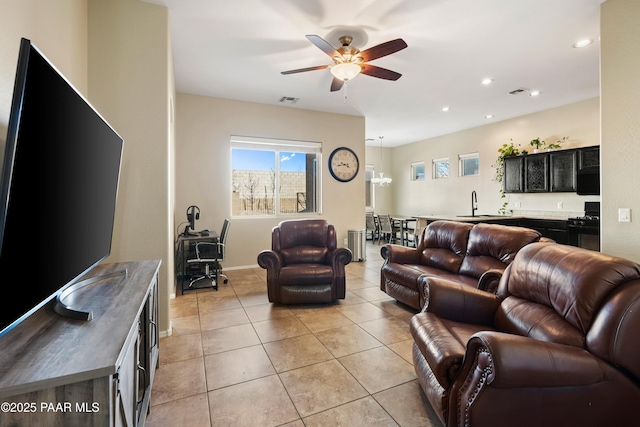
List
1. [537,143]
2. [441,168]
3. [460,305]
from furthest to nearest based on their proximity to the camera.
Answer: [441,168]
[537,143]
[460,305]

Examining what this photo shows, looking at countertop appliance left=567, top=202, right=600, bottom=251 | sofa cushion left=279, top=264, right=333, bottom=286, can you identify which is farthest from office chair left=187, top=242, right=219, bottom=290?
countertop appliance left=567, top=202, right=600, bottom=251

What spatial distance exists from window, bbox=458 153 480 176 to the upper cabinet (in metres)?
1.03

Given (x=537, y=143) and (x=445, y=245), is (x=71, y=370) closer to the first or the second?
(x=445, y=245)

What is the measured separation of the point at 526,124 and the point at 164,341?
7.12m

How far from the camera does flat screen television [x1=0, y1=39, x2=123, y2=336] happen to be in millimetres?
848

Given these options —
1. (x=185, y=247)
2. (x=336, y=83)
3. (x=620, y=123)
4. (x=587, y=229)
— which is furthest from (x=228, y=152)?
(x=587, y=229)

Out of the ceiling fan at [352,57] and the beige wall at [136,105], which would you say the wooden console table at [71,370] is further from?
the ceiling fan at [352,57]

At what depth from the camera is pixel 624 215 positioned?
248cm

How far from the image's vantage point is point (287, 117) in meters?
5.52

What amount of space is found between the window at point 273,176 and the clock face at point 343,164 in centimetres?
30

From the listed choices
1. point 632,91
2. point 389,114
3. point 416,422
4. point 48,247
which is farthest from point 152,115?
point 389,114

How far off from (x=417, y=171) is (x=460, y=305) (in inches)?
294

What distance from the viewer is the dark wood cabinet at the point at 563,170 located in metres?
5.13

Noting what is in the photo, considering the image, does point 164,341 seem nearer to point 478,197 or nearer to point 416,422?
point 416,422
